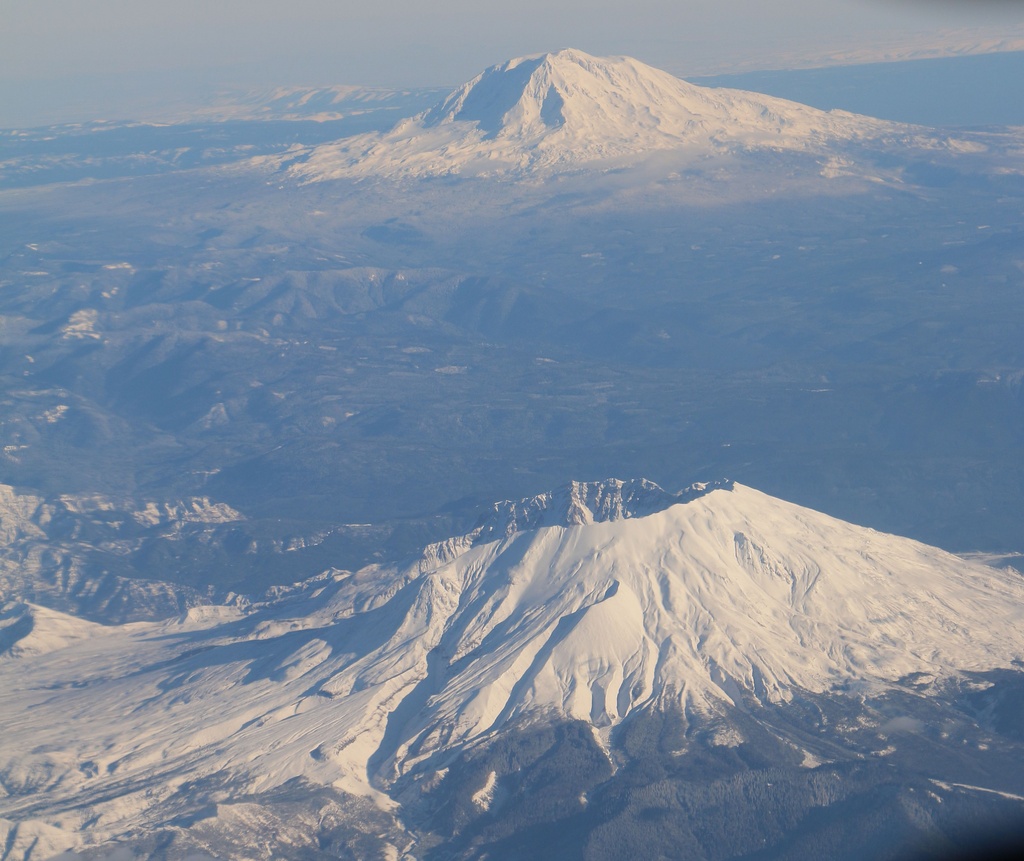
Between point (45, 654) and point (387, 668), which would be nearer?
point (387, 668)

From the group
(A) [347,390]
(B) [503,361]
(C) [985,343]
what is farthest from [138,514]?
(C) [985,343]

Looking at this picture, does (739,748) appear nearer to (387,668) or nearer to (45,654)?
(387,668)

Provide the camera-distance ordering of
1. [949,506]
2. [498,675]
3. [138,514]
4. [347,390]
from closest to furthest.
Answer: [498,675] → [949,506] → [138,514] → [347,390]

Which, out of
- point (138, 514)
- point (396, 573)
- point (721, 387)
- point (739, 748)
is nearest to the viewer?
point (739, 748)

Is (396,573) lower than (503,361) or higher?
higher

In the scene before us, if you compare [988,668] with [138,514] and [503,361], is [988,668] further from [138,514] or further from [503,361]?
[503,361]

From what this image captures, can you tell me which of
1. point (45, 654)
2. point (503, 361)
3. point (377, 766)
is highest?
point (377, 766)
